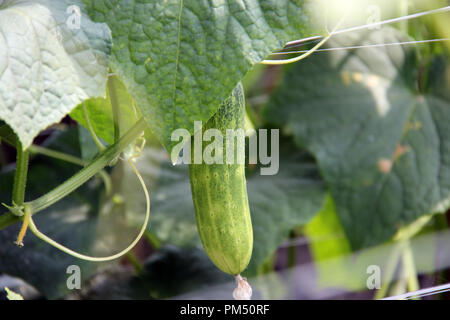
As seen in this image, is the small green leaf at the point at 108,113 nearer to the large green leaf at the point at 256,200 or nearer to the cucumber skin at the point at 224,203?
the cucumber skin at the point at 224,203

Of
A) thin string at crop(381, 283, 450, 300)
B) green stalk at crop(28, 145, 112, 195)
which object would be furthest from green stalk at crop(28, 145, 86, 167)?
thin string at crop(381, 283, 450, 300)

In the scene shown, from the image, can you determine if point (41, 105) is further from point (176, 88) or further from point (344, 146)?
point (344, 146)

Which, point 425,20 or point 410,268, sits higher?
point 425,20

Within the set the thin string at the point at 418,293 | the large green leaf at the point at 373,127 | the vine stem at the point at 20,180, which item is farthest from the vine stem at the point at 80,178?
the large green leaf at the point at 373,127

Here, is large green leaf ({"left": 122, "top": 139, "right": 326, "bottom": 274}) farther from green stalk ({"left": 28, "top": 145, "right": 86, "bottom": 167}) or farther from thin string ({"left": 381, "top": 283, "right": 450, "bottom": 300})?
thin string ({"left": 381, "top": 283, "right": 450, "bottom": 300})
